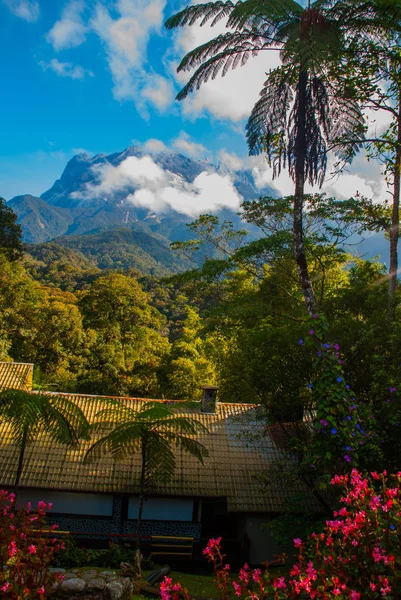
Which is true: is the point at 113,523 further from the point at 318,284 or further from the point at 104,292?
the point at 104,292

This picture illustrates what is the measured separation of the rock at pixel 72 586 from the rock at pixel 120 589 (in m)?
0.32

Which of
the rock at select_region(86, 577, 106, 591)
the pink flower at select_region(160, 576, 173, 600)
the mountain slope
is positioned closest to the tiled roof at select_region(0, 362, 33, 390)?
the rock at select_region(86, 577, 106, 591)

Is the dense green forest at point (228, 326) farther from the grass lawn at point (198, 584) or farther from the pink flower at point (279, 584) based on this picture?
the pink flower at point (279, 584)

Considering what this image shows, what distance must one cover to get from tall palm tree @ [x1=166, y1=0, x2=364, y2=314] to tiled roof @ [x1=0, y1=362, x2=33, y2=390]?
1048 cm

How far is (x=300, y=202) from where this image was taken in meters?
9.04

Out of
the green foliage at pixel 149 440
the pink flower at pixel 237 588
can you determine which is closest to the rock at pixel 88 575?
the green foliage at pixel 149 440

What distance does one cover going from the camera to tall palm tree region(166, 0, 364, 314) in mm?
7957

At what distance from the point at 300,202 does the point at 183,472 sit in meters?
7.40

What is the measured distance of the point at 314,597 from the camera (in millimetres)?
2875

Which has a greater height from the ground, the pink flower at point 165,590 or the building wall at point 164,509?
the pink flower at point 165,590

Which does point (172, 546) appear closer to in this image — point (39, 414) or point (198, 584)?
point (198, 584)

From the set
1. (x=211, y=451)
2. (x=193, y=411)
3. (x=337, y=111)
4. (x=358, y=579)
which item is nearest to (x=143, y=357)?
(x=193, y=411)

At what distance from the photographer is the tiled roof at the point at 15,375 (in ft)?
47.0

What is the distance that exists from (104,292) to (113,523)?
62.9ft
